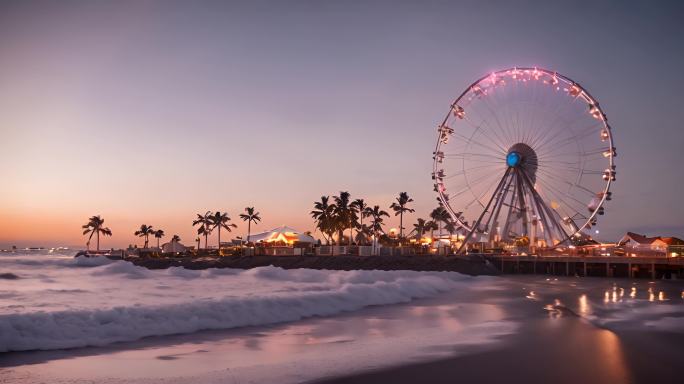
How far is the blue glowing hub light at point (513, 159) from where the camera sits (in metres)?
60.2

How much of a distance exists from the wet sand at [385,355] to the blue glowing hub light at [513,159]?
45757 mm

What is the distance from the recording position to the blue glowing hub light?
60.2 meters

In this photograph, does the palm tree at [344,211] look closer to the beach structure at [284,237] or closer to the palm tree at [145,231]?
the beach structure at [284,237]

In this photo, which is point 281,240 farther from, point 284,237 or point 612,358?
point 612,358

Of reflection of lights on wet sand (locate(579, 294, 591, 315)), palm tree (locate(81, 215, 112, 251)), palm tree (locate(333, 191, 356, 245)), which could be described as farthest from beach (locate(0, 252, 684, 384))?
palm tree (locate(81, 215, 112, 251))

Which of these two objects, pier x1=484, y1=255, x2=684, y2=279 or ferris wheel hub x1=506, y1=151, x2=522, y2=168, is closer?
pier x1=484, y1=255, x2=684, y2=279

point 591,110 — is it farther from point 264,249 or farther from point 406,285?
point 264,249

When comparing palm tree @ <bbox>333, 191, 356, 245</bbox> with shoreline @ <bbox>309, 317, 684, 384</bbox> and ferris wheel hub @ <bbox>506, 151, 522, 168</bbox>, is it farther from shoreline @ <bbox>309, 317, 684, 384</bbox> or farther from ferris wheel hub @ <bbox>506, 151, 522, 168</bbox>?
shoreline @ <bbox>309, 317, 684, 384</bbox>

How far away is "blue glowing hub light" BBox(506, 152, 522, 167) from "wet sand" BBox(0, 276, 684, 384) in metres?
45.8

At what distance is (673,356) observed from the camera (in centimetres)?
1058

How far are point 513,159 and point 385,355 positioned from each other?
53.6 meters

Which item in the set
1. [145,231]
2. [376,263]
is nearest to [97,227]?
[145,231]

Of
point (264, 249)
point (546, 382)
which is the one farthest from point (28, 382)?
point (264, 249)

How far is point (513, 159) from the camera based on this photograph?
60.4 m
